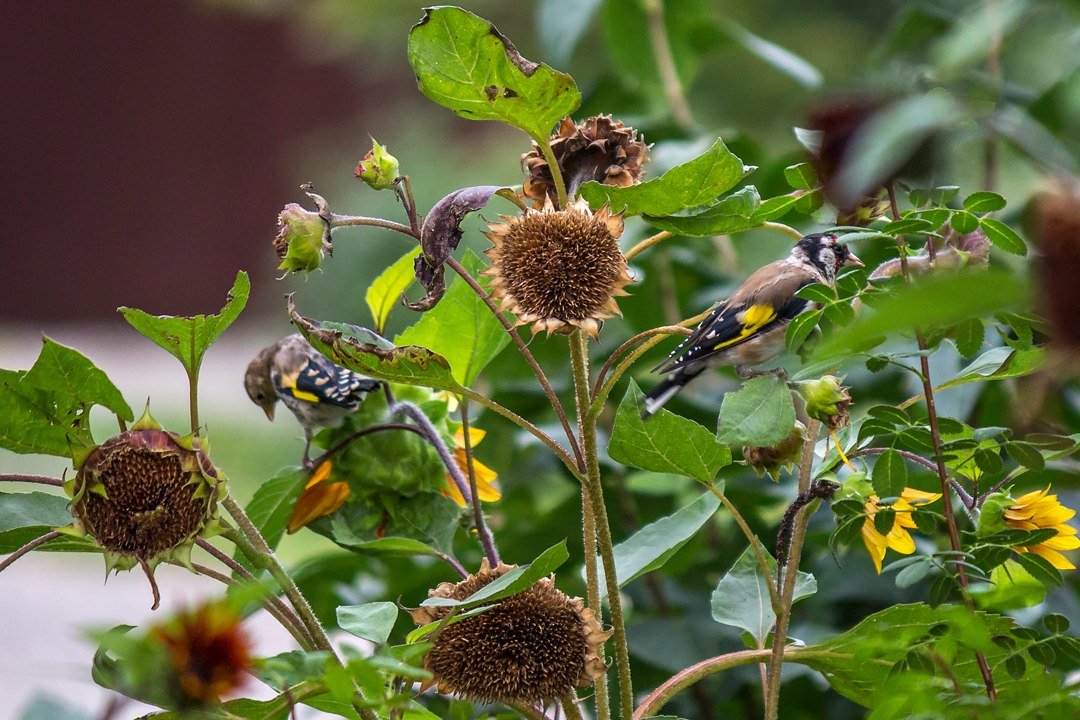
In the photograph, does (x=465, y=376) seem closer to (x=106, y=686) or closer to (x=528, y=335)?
(x=106, y=686)

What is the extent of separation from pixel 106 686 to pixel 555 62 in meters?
0.72

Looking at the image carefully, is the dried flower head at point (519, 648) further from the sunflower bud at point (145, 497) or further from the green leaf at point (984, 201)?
the green leaf at point (984, 201)

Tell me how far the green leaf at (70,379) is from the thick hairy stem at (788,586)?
0.88 feet

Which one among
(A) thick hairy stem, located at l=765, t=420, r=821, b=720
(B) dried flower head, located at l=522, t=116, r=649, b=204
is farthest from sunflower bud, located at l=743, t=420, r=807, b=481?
(B) dried flower head, located at l=522, t=116, r=649, b=204

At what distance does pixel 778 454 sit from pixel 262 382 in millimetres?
372

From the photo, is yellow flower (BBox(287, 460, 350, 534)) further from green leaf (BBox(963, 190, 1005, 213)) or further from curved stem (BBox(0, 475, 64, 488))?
green leaf (BBox(963, 190, 1005, 213))

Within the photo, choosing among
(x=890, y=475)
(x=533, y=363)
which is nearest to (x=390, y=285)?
(x=533, y=363)

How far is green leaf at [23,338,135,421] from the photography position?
435 millimetres

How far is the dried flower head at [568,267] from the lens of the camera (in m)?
0.41

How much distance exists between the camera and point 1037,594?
1.15 feet

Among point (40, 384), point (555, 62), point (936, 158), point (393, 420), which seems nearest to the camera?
point (936, 158)

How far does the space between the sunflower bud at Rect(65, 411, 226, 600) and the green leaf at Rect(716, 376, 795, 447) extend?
191 mm

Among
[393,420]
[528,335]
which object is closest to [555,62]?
[528,335]

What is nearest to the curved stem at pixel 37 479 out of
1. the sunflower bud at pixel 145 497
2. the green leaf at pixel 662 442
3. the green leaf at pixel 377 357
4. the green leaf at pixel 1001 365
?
the sunflower bud at pixel 145 497
